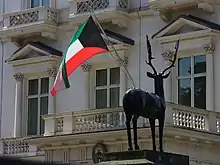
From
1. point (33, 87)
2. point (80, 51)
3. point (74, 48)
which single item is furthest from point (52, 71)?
point (80, 51)

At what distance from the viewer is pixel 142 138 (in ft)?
80.5

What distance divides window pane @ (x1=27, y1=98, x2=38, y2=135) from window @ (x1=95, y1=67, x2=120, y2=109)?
345 cm

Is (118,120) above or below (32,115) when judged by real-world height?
below

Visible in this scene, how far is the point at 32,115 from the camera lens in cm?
3225

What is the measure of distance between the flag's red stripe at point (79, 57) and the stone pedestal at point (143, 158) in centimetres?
960

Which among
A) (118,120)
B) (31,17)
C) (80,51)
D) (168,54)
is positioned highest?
(31,17)

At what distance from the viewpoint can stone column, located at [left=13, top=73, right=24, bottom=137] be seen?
3219 cm

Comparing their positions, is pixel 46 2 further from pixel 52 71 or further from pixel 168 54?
pixel 168 54

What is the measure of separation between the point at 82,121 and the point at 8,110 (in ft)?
24.8

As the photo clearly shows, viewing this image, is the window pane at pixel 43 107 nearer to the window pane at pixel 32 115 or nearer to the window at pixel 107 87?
the window pane at pixel 32 115

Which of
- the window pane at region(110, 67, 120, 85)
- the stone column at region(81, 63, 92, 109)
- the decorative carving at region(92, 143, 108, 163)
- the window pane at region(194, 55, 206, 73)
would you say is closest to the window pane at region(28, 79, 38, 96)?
the stone column at region(81, 63, 92, 109)

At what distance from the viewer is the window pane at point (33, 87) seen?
1272 inches

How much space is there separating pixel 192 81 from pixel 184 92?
1.81 feet

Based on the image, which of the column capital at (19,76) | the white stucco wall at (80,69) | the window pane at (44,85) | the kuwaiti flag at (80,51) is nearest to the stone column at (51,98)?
the white stucco wall at (80,69)
